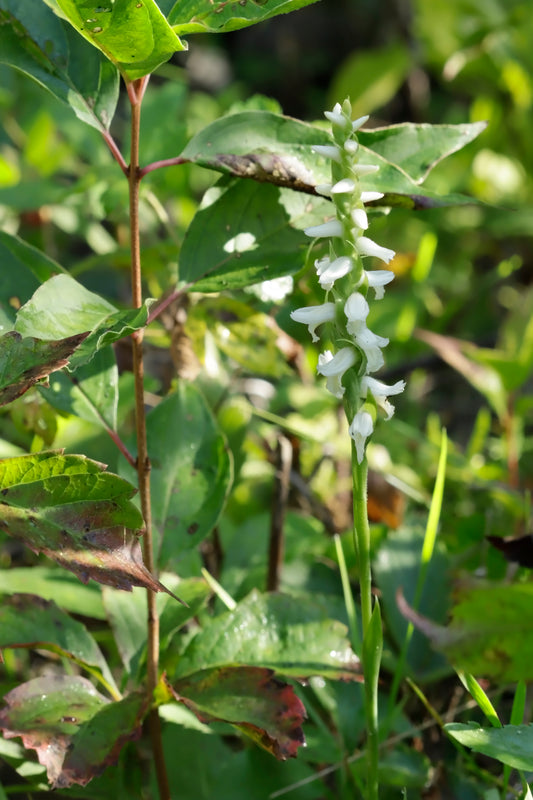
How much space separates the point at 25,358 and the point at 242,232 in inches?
12.1

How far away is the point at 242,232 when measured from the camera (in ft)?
2.92

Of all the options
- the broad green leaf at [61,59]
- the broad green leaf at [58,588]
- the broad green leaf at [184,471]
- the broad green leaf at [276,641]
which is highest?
the broad green leaf at [61,59]

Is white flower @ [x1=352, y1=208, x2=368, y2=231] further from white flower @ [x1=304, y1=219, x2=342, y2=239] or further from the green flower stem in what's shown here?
the green flower stem

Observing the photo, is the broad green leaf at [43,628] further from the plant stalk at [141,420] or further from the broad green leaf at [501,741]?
the broad green leaf at [501,741]

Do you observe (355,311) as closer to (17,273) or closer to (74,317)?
(74,317)

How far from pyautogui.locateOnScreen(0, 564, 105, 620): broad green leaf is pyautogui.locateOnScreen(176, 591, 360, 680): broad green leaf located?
227 mm

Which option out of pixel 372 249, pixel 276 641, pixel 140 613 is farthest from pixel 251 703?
pixel 372 249

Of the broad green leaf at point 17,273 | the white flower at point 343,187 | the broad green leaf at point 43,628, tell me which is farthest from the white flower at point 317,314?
the broad green leaf at point 43,628

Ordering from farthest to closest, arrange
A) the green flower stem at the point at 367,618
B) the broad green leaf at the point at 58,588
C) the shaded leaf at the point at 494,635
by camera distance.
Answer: the broad green leaf at the point at 58,588 < the green flower stem at the point at 367,618 < the shaded leaf at the point at 494,635

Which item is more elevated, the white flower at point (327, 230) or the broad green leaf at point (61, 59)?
the broad green leaf at point (61, 59)

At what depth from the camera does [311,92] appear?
4.02 metres

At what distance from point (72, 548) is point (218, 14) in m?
0.49

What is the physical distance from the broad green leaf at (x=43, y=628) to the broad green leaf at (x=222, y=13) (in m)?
0.61

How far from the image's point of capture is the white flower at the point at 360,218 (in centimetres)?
70
